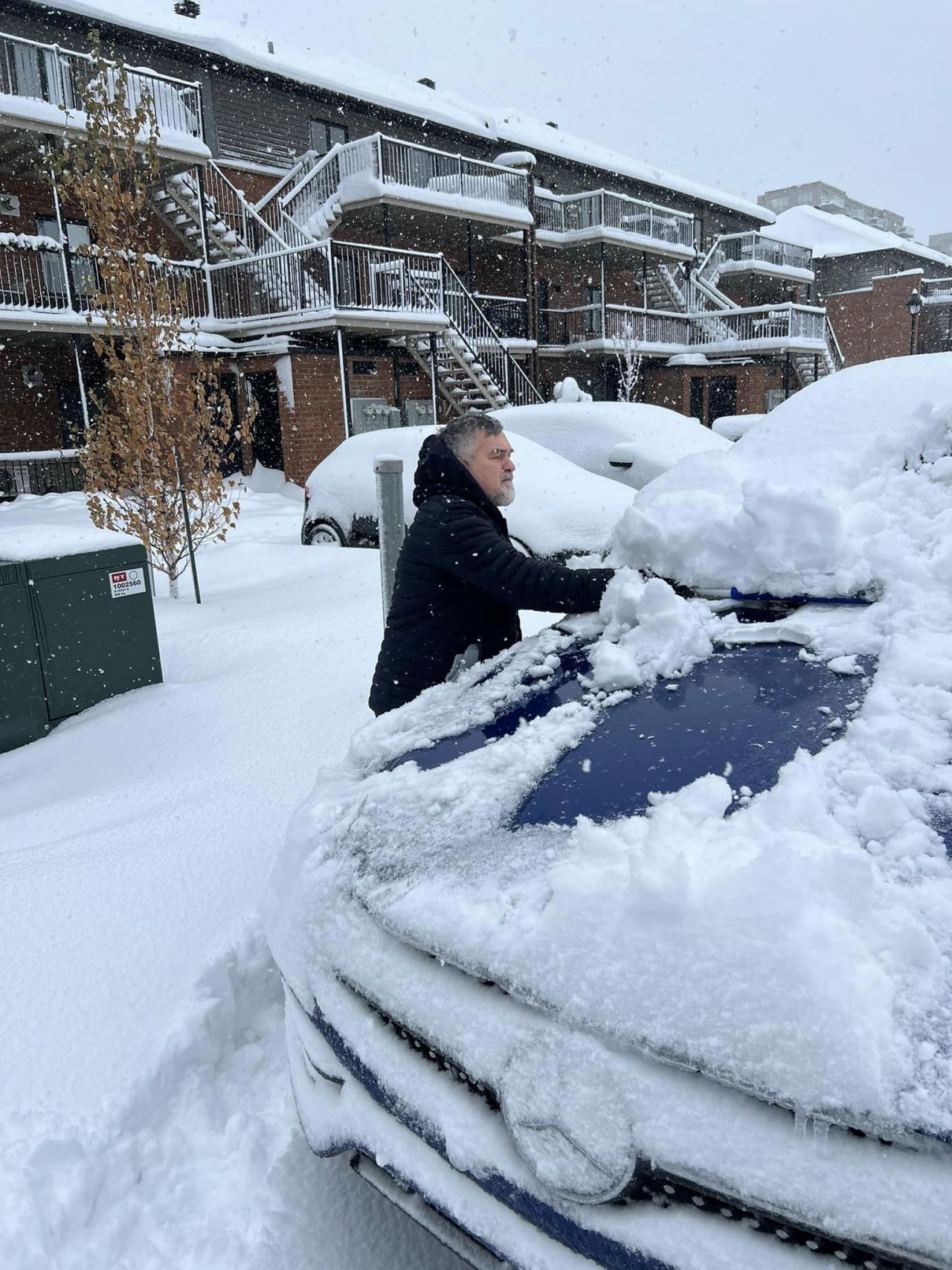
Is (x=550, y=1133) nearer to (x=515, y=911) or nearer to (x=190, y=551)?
(x=515, y=911)

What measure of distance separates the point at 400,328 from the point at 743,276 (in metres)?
18.1

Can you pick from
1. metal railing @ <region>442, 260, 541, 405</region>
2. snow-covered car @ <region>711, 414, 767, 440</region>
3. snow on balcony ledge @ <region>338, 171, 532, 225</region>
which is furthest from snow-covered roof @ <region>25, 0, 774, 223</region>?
snow-covered car @ <region>711, 414, 767, 440</region>

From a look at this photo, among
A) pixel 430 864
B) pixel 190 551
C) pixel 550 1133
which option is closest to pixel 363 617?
pixel 190 551

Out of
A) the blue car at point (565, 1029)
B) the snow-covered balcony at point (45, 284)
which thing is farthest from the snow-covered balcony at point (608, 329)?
the blue car at point (565, 1029)

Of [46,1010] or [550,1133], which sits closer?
[550,1133]

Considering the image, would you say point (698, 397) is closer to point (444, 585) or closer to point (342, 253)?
point (342, 253)

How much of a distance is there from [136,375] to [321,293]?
33.4 feet

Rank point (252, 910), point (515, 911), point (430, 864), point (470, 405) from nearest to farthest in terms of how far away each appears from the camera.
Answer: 1. point (515, 911)
2. point (430, 864)
3. point (252, 910)
4. point (470, 405)

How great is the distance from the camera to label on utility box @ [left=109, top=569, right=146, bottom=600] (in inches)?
170

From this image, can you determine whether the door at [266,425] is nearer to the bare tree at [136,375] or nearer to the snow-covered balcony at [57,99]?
the snow-covered balcony at [57,99]

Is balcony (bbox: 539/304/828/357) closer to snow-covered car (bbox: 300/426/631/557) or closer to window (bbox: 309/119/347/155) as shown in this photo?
window (bbox: 309/119/347/155)

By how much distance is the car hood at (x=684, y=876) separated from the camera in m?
1.01

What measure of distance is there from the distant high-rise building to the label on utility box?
2178 inches

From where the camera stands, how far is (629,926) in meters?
1.16
